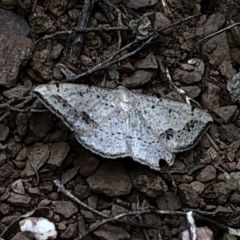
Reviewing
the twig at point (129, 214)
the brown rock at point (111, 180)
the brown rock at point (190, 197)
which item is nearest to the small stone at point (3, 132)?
the brown rock at point (111, 180)

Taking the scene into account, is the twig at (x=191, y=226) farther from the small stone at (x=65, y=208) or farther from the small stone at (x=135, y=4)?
the small stone at (x=135, y=4)

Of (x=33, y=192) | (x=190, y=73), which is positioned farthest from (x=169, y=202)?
(x=190, y=73)

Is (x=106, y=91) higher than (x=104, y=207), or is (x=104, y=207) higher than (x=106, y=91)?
(x=106, y=91)

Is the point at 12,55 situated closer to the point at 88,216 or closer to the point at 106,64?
the point at 106,64

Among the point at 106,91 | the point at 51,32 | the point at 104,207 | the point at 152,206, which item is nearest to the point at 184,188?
the point at 152,206

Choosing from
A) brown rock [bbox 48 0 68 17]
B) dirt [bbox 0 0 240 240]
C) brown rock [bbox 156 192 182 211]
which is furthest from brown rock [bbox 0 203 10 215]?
A: brown rock [bbox 48 0 68 17]

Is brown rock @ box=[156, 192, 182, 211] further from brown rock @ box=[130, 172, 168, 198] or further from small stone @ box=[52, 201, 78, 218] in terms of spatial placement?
small stone @ box=[52, 201, 78, 218]

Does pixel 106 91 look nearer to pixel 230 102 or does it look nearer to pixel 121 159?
pixel 121 159
